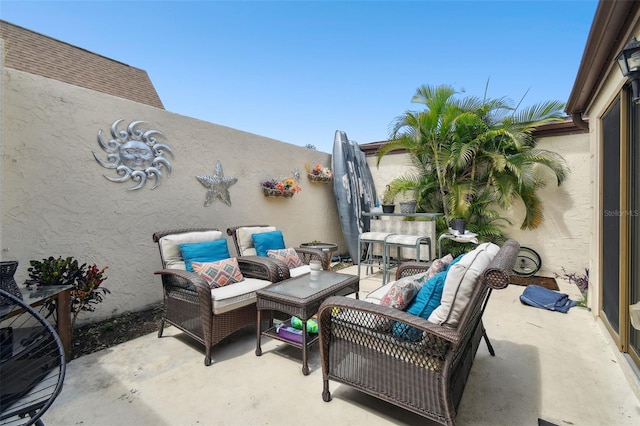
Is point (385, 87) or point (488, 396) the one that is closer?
point (488, 396)

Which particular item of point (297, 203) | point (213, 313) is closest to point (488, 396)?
point (213, 313)

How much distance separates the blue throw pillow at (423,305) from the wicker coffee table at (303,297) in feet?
2.96

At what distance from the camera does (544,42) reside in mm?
4570

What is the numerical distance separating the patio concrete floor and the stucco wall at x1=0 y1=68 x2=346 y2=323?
1.14m

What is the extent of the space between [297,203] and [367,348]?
4363mm

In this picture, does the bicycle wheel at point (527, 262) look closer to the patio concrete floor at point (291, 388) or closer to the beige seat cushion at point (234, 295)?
the patio concrete floor at point (291, 388)

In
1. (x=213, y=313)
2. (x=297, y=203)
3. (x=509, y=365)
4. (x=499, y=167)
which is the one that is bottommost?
(x=509, y=365)

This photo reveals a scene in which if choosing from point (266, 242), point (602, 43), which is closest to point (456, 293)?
point (602, 43)

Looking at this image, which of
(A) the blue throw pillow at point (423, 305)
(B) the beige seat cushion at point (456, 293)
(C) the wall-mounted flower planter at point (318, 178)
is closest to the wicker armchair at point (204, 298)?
(A) the blue throw pillow at point (423, 305)

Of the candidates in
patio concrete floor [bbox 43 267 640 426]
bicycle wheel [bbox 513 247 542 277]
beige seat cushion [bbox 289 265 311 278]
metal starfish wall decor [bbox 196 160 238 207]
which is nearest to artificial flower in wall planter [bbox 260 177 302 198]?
metal starfish wall decor [bbox 196 160 238 207]

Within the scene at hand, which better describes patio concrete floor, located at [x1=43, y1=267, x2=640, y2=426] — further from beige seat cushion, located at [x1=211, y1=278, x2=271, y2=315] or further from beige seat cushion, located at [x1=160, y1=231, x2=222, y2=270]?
beige seat cushion, located at [x1=160, y1=231, x2=222, y2=270]

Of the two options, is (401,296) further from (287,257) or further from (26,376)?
(287,257)

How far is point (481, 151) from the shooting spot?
5.36 meters

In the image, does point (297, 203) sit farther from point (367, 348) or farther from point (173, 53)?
point (367, 348)
